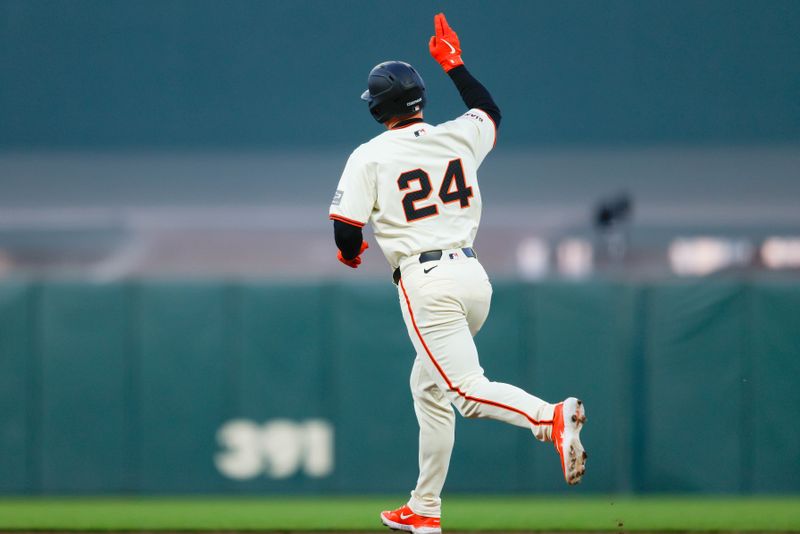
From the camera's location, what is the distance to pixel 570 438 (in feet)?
11.1

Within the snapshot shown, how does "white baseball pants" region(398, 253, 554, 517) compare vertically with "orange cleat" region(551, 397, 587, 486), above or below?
above

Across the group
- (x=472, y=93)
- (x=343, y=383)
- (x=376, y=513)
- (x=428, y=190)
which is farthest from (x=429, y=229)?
(x=343, y=383)

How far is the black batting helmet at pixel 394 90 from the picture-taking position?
3.80 metres

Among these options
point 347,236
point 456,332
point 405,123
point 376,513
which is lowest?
point 376,513

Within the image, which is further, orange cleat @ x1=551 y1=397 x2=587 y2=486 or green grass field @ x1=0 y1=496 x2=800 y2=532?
green grass field @ x1=0 y1=496 x2=800 y2=532

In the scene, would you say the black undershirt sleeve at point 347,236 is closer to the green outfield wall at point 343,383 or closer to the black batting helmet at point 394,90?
the black batting helmet at point 394,90

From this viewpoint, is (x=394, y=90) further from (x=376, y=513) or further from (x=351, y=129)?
(x=351, y=129)

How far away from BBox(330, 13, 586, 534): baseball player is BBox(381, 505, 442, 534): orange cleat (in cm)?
3

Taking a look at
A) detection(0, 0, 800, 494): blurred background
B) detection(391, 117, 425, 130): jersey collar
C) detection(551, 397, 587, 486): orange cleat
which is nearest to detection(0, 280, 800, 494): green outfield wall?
detection(391, 117, 425, 130): jersey collar

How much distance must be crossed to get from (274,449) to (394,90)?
10.3 ft

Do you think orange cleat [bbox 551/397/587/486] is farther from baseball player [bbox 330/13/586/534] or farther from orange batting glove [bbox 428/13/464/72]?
orange batting glove [bbox 428/13/464/72]

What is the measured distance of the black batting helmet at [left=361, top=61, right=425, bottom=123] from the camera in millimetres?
3801

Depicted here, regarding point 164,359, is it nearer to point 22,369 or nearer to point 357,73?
point 22,369

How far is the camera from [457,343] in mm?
3701
